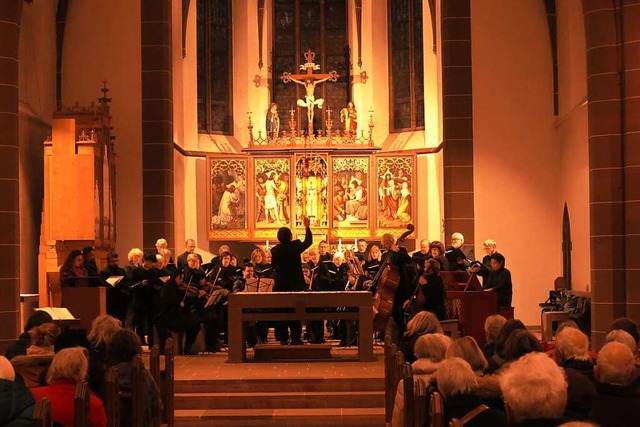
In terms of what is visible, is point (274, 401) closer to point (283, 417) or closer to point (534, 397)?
point (283, 417)

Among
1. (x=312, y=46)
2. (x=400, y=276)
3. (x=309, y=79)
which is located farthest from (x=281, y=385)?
(x=312, y=46)

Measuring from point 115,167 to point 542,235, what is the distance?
693 centimetres

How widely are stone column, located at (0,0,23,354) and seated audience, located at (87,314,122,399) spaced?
5.06 metres

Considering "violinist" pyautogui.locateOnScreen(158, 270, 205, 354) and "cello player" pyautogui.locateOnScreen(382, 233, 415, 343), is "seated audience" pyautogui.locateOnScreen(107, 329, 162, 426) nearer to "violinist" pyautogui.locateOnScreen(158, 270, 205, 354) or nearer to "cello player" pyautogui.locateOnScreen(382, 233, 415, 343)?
"cello player" pyautogui.locateOnScreen(382, 233, 415, 343)

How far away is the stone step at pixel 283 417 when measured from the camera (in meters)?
10.5

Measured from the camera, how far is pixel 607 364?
18.8ft

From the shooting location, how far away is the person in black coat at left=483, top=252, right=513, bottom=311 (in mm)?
14266

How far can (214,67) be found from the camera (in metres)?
24.4

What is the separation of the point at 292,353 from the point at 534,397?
30.7 feet

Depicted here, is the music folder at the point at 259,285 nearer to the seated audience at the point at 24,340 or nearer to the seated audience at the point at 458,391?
the seated audience at the point at 24,340

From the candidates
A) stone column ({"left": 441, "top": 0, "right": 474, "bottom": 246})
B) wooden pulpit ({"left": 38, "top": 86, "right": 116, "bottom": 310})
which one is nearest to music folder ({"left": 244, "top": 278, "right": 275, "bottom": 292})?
wooden pulpit ({"left": 38, "top": 86, "right": 116, "bottom": 310})

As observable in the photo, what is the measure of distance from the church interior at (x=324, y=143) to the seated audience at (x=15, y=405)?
5.47 m

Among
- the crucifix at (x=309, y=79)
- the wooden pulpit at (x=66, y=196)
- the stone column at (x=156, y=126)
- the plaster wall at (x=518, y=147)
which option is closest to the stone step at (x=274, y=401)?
the wooden pulpit at (x=66, y=196)

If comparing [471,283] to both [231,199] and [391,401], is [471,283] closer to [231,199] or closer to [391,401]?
[391,401]
